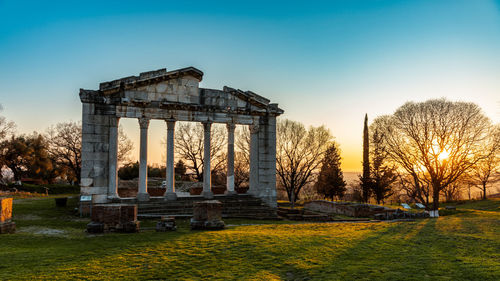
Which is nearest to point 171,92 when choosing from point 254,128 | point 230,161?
point 230,161

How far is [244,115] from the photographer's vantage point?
22.5 meters

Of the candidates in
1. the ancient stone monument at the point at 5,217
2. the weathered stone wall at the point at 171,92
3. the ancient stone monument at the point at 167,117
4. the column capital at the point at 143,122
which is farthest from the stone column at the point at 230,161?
the ancient stone monument at the point at 5,217

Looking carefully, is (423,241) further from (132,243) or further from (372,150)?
(372,150)

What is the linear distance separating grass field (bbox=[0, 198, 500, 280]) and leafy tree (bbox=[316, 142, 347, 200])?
2943 centimetres

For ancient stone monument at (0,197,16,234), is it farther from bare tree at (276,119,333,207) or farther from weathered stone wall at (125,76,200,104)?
bare tree at (276,119,333,207)

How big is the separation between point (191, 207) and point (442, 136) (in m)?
22.6

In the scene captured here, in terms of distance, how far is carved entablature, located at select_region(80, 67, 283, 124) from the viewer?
62.8 feet

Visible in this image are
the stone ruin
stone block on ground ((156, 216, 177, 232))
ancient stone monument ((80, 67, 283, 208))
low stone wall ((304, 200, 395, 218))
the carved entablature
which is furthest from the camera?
low stone wall ((304, 200, 395, 218))

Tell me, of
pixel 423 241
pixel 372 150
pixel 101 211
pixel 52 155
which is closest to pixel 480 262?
pixel 423 241

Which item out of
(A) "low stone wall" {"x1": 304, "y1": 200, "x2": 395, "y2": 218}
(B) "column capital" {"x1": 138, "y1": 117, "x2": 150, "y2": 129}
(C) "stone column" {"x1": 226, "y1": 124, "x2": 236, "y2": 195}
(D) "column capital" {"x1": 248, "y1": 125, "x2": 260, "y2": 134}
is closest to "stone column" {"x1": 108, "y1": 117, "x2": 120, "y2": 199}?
(B) "column capital" {"x1": 138, "y1": 117, "x2": 150, "y2": 129}

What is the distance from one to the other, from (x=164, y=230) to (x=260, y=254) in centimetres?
563

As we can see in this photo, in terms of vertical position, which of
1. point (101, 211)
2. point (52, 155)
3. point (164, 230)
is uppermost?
point (52, 155)

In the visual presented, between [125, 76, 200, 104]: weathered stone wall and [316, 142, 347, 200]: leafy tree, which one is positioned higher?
[125, 76, 200, 104]: weathered stone wall

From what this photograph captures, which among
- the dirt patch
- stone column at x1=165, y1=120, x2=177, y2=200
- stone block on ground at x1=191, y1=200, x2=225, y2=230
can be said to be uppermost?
stone column at x1=165, y1=120, x2=177, y2=200
